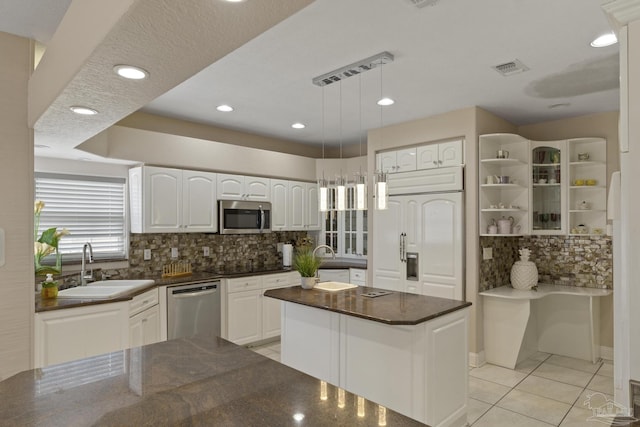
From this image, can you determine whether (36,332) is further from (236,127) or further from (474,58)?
(474,58)

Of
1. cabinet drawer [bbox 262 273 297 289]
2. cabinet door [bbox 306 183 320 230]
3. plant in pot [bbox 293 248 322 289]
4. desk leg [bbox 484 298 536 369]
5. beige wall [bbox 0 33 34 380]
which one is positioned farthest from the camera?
cabinet door [bbox 306 183 320 230]

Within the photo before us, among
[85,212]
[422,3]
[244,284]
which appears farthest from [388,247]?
[85,212]

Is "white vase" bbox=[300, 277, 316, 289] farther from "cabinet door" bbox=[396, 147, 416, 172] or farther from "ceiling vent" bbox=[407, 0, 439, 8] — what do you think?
"ceiling vent" bbox=[407, 0, 439, 8]

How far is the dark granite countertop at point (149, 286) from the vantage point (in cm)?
292

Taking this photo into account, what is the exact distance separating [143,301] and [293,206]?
2.40 meters

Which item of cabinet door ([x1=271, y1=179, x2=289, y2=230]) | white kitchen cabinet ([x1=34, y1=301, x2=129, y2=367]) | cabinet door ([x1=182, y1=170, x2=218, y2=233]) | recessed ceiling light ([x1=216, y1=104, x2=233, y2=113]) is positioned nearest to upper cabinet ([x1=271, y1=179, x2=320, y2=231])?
cabinet door ([x1=271, y1=179, x2=289, y2=230])

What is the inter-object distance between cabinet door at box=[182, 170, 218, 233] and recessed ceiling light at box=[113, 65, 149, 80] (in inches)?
103

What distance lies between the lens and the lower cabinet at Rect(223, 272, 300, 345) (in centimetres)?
442

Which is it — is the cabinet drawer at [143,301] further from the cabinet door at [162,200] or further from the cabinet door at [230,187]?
the cabinet door at [230,187]

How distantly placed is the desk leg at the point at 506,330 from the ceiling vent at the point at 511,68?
7.59 feet

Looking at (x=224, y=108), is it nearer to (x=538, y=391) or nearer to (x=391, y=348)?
(x=391, y=348)

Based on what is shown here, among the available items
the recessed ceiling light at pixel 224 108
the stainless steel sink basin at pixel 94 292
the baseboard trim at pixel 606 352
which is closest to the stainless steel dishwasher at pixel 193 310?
the stainless steel sink basin at pixel 94 292

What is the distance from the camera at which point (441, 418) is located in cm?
259

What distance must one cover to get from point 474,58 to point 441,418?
257cm
